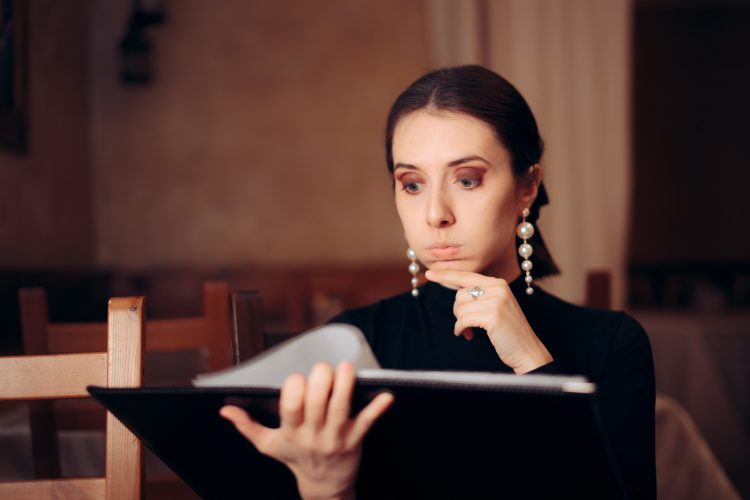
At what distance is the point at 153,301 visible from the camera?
11.9ft

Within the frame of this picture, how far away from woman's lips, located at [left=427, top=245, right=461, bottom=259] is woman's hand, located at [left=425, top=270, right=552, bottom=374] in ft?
0.13

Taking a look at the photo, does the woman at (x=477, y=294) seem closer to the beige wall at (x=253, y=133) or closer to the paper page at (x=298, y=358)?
the paper page at (x=298, y=358)

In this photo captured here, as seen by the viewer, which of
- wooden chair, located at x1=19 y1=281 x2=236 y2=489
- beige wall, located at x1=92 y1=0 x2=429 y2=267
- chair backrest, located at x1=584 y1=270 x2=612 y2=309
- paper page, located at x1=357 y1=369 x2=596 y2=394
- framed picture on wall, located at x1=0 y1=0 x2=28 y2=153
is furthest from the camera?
beige wall, located at x1=92 y1=0 x2=429 y2=267

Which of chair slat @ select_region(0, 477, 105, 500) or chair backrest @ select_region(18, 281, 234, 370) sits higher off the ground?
chair backrest @ select_region(18, 281, 234, 370)

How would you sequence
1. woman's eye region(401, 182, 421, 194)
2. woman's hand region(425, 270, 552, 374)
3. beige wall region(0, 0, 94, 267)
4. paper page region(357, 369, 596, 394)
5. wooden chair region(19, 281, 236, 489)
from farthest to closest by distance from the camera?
beige wall region(0, 0, 94, 267) → wooden chair region(19, 281, 236, 489) → woman's eye region(401, 182, 421, 194) → woman's hand region(425, 270, 552, 374) → paper page region(357, 369, 596, 394)

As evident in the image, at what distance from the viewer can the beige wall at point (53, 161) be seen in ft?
8.80

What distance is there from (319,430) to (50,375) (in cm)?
44

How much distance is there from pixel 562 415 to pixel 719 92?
5.64 metres

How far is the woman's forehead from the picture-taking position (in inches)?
32.5

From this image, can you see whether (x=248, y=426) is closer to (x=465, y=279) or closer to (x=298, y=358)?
(x=298, y=358)

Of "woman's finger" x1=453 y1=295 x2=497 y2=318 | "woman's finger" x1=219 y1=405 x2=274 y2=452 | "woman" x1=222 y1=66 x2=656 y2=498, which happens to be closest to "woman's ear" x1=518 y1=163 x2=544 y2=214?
"woman" x1=222 y1=66 x2=656 y2=498

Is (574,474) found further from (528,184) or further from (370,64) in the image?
(370,64)

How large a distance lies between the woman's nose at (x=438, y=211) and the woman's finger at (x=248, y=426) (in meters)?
0.34

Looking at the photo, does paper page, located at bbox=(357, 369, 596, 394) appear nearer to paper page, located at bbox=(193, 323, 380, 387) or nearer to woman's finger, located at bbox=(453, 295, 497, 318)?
paper page, located at bbox=(193, 323, 380, 387)
